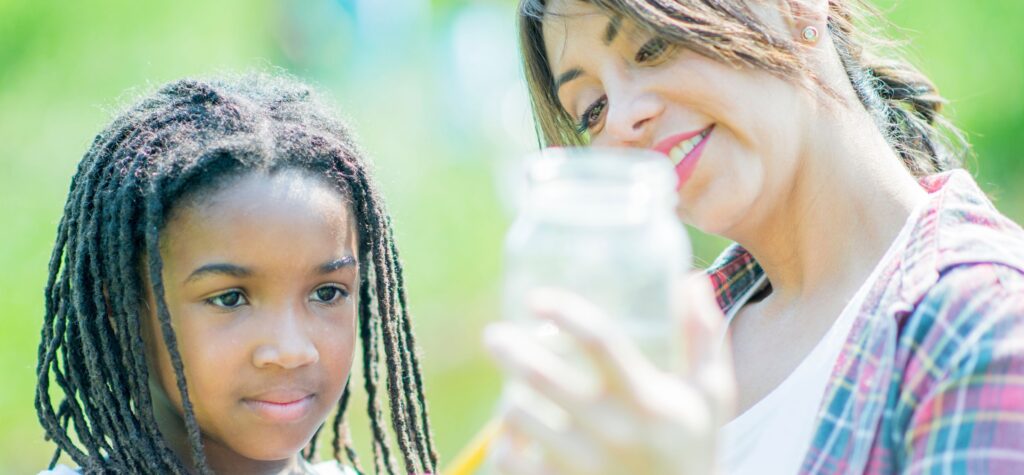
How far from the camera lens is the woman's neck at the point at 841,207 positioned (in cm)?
160

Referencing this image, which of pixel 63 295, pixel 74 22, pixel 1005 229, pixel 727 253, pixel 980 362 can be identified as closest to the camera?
pixel 980 362

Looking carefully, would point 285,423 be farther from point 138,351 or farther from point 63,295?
point 63,295

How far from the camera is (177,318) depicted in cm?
160

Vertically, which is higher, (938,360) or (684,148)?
(684,148)

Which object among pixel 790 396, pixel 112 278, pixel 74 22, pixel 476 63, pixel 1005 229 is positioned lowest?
pixel 790 396

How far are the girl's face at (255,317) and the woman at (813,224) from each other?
50 cm

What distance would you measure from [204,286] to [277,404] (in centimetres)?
20

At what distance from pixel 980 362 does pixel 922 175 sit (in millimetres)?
648

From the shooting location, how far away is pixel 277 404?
1.59 meters

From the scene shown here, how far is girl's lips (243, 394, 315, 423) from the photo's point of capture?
1590mm

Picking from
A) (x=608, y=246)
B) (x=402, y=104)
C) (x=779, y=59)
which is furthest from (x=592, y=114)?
(x=402, y=104)

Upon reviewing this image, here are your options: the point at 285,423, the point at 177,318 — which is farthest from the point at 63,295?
the point at 285,423

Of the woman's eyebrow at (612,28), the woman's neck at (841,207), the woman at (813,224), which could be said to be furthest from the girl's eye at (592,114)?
the woman's neck at (841,207)

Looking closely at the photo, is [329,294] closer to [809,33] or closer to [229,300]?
[229,300]
